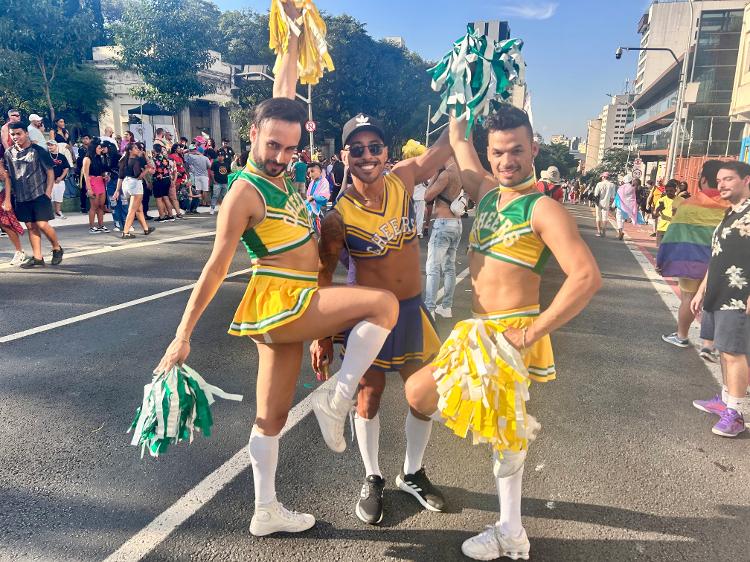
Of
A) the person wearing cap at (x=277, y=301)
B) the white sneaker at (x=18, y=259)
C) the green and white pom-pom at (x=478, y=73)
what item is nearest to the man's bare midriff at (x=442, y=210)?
the green and white pom-pom at (x=478, y=73)

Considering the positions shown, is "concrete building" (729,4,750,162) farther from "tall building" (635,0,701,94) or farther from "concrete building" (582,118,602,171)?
"concrete building" (582,118,602,171)

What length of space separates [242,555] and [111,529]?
71cm

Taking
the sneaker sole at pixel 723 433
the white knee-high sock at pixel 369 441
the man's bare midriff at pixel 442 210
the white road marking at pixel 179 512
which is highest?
the man's bare midriff at pixel 442 210

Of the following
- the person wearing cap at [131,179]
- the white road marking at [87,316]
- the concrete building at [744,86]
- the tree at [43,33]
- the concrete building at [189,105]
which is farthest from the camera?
the concrete building at [189,105]


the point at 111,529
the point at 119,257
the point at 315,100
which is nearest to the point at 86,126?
the point at 315,100

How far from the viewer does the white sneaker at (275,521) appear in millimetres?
2662

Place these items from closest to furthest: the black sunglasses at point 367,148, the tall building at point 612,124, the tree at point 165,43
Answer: the black sunglasses at point 367,148 → the tree at point 165,43 → the tall building at point 612,124

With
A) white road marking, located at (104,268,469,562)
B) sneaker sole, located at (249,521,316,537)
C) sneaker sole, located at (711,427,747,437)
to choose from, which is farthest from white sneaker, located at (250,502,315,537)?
sneaker sole, located at (711,427,747,437)

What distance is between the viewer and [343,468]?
334cm

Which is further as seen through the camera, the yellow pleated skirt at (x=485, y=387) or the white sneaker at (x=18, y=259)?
the white sneaker at (x=18, y=259)

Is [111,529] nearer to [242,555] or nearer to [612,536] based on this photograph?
[242,555]

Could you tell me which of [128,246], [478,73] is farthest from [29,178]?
[478,73]

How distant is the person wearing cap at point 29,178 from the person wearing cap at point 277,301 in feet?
23.7

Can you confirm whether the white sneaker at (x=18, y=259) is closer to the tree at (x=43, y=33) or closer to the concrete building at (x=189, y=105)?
the tree at (x=43, y=33)
